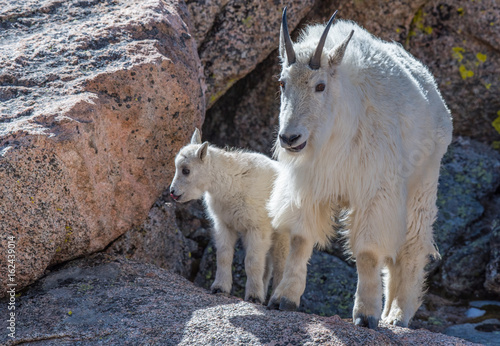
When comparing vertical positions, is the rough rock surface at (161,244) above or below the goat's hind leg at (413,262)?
below

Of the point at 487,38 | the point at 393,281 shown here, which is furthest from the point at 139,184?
the point at 487,38

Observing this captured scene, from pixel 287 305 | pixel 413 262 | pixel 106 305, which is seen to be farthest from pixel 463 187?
pixel 106 305

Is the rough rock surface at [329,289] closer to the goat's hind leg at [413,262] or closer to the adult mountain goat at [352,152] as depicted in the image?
the goat's hind leg at [413,262]

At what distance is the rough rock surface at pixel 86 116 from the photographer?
16.9ft

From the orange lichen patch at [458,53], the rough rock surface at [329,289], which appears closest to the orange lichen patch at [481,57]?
the orange lichen patch at [458,53]

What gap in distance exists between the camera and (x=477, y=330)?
6.51 m

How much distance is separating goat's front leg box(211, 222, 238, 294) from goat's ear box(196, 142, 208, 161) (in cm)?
82

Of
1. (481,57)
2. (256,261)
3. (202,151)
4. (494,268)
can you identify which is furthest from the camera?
(481,57)

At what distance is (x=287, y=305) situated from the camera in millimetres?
5398

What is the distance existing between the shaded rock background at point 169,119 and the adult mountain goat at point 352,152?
105 centimetres

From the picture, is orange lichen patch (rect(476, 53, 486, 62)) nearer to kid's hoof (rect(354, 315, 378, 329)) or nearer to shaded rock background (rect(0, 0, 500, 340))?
shaded rock background (rect(0, 0, 500, 340))

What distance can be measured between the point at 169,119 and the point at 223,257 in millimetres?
1670

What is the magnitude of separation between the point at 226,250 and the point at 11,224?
A: 102 inches

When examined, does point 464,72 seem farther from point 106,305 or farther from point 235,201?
point 106,305
